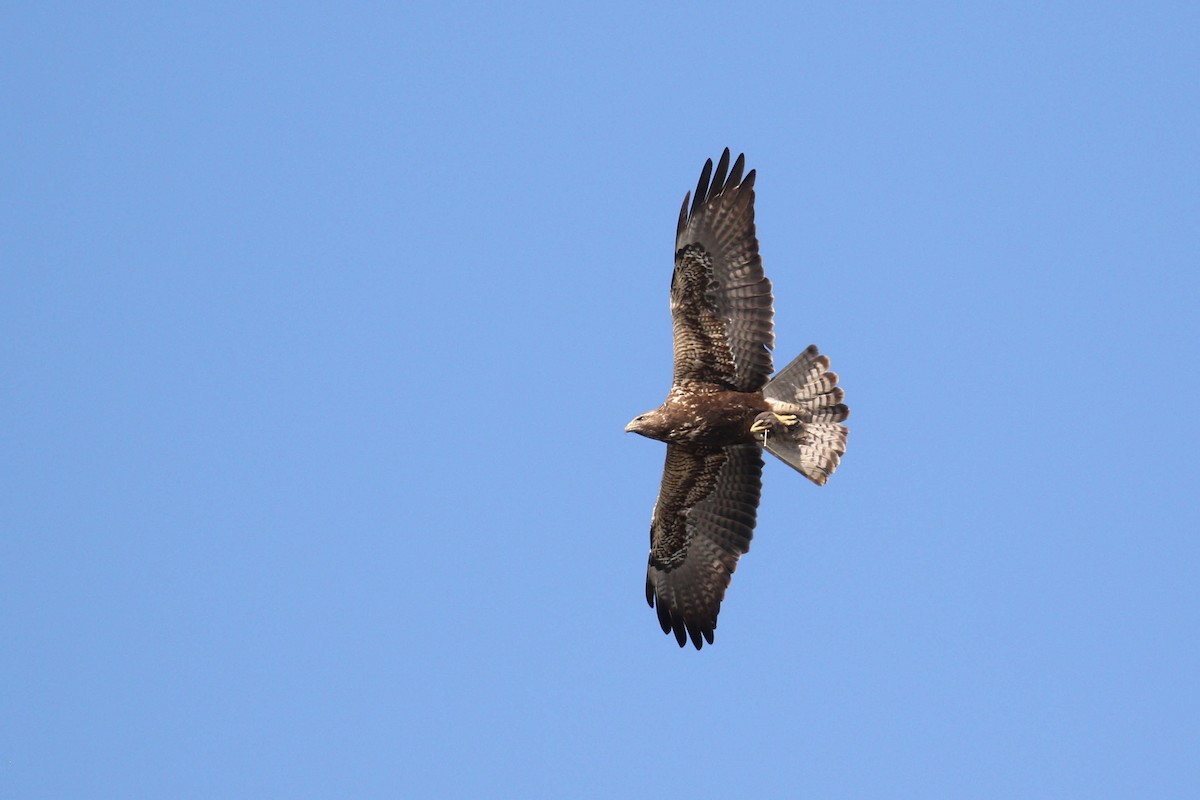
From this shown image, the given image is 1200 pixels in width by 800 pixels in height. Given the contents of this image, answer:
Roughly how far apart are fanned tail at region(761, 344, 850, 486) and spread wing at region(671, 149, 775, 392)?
223mm

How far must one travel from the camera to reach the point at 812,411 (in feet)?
44.0

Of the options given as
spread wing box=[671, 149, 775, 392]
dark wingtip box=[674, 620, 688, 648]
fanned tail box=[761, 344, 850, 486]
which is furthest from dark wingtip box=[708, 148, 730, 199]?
dark wingtip box=[674, 620, 688, 648]

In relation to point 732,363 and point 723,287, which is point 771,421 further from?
point 723,287

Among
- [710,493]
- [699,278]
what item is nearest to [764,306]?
[699,278]

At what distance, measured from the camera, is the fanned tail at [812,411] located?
43.8 feet

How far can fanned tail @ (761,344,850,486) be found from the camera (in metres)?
13.4

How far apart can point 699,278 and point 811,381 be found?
4.15 ft

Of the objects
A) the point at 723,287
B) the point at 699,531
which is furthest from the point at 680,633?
the point at 723,287

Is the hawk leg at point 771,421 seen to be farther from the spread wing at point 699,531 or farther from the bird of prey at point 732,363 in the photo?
the spread wing at point 699,531

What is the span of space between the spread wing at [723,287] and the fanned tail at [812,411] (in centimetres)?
22

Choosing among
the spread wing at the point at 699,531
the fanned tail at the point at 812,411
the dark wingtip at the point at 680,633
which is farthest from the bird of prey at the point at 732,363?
the dark wingtip at the point at 680,633

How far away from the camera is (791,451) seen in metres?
13.5

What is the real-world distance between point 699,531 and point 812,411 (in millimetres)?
1749

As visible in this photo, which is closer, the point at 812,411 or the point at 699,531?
A: the point at 812,411
